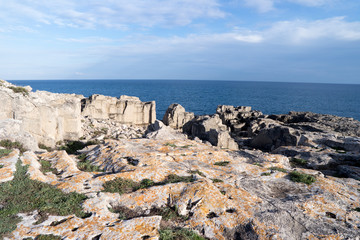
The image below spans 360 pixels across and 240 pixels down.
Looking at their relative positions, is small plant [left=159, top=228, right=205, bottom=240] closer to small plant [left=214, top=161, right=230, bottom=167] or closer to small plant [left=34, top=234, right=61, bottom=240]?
small plant [left=34, top=234, right=61, bottom=240]

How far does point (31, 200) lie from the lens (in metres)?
8.58

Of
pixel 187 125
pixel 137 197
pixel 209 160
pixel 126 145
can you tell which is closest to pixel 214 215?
pixel 137 197

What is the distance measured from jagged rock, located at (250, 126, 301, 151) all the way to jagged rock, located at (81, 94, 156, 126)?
2597cm

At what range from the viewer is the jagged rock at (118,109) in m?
47.6

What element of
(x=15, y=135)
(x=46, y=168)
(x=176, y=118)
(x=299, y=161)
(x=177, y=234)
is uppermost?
(x=15, y=135)

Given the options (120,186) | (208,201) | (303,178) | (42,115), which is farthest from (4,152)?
(303,178)

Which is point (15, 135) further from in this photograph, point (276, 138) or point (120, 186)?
point (276, 138)

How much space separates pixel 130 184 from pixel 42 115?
15955 mm

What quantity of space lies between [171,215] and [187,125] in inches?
1510

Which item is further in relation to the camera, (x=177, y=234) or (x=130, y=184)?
(x=130, y=184)

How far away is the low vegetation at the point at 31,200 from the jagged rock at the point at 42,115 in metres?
10.8

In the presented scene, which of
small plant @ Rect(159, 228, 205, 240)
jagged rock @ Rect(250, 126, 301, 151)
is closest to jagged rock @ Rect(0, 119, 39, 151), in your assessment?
small plant @ Rect(159, 228, 205, 240)

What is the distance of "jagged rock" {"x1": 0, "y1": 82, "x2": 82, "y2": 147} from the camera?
19.2 m

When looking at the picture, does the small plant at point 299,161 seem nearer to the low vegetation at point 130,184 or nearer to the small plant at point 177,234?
the low vegetation at point 130,184
